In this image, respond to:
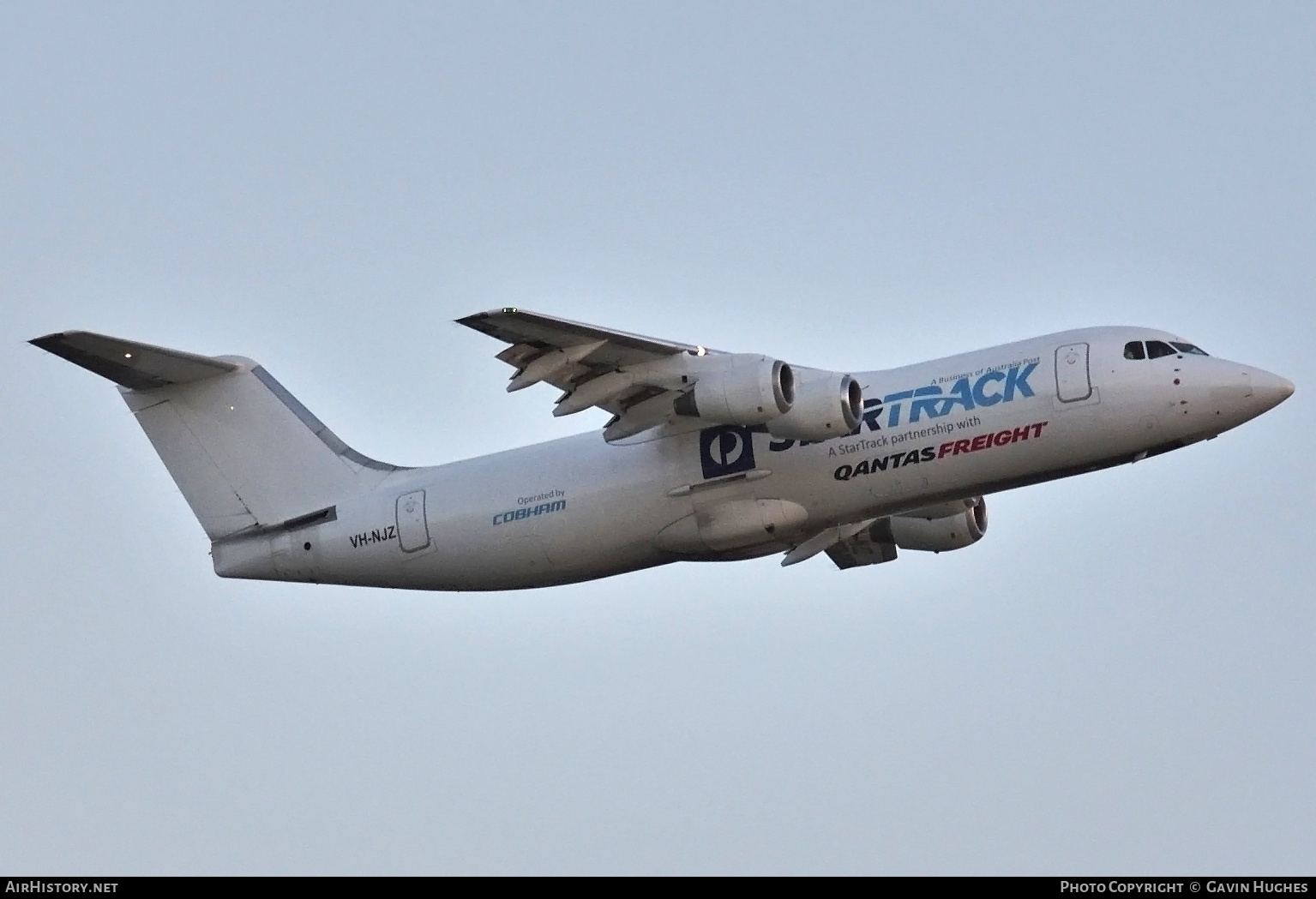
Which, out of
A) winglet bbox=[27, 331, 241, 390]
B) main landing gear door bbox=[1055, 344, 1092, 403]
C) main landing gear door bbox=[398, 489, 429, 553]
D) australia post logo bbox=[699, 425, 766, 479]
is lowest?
main landing gear door bbox=[398, 489, 429, 553]

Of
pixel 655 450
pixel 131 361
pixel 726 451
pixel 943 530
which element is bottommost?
pixel 943 530

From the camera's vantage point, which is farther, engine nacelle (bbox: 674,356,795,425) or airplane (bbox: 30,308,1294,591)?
airplane (bbox: 30,308,1294,591)

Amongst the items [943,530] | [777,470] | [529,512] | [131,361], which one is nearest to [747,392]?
[777,470]

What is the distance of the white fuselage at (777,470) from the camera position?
21.6m

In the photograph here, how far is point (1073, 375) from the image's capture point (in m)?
21.7

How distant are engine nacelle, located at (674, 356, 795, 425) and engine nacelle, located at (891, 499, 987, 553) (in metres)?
4.77

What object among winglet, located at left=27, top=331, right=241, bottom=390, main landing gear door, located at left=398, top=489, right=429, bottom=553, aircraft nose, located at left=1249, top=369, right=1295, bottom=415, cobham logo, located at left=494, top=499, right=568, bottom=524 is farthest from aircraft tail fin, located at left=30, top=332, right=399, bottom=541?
aircraft nose, located at left=1249, top=369, right=1295, bottom=415

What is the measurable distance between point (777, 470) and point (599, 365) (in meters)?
2.23

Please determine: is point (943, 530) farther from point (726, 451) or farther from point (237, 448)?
point (237, 448)

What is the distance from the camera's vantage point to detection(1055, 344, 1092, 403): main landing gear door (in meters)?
21.7

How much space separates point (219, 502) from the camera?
976 inches

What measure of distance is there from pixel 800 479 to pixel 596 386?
7.93 ft

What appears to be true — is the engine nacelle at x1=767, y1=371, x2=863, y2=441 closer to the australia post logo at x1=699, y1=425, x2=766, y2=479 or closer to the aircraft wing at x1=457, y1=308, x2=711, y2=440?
the australia post logo at x1=699, y1=425, x2=766, y2=479
